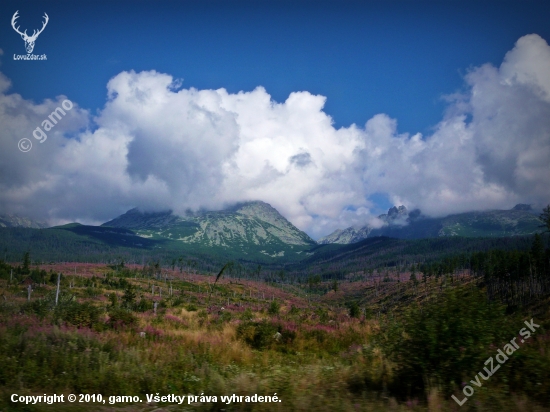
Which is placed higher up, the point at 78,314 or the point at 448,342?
the point at 448,342

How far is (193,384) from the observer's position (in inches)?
330

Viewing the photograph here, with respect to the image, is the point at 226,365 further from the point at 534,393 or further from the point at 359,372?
the point at 534,393

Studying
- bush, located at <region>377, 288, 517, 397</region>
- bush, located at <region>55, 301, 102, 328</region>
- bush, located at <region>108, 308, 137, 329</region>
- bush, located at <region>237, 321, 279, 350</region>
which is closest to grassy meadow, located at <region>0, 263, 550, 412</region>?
bush, located at <region>377, 288, 517, 397</region>

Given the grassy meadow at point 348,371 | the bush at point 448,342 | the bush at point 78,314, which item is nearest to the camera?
the grassy meadow at point 348,371

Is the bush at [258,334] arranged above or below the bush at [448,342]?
below

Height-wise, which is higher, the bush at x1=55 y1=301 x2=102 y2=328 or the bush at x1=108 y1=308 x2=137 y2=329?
the bush at x1=55 y1=301 x2=102 y2=328

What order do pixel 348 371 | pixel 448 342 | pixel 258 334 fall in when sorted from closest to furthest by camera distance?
pixel 448 342 < pixel 348 371 < pixel 258 334

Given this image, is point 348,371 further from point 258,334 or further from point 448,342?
point 258,334

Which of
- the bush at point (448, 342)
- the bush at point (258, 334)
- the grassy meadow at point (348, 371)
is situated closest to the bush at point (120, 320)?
the grassy meadow at point (348, 371)

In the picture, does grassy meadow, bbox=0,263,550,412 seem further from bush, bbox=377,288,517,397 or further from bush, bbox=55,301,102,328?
bush, bbox=55,301,102,328

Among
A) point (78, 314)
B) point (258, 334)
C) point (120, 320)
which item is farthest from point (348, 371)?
point (78, 314)

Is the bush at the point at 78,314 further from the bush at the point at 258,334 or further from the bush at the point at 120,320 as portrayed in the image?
the bush at the point at 258,334

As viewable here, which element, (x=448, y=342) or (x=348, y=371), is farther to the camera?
(x=348, y=371)

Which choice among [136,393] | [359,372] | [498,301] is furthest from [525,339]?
[136,393]
